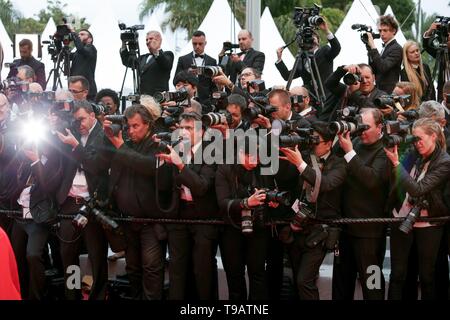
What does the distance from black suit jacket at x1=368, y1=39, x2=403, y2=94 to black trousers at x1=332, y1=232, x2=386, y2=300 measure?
Result: 261 cm

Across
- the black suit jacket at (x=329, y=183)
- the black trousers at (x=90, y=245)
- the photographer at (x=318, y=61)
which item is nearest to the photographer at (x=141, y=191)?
the black trousers at (x=90, y=245)

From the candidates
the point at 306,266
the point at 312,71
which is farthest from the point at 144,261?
the point at 312,71

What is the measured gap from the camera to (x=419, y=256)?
6320mm

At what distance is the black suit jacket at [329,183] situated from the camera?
621 cm

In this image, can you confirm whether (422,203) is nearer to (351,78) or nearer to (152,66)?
(351,78)

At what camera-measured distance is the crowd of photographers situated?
20.6 ft

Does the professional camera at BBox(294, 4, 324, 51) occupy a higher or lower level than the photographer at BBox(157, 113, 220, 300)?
higher

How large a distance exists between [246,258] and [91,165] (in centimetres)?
137

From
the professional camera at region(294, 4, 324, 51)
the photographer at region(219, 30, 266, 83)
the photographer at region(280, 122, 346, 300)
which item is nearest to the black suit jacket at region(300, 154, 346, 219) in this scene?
the photographer at region(280, 122, 346, 300)

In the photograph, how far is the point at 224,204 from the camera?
6.42 meters

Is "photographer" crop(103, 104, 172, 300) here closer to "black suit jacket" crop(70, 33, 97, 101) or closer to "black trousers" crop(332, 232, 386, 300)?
"black trousers" crop(332, 232, 386, 300)

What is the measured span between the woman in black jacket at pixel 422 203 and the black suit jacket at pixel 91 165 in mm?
2204

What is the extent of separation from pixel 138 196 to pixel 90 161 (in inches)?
18.3
